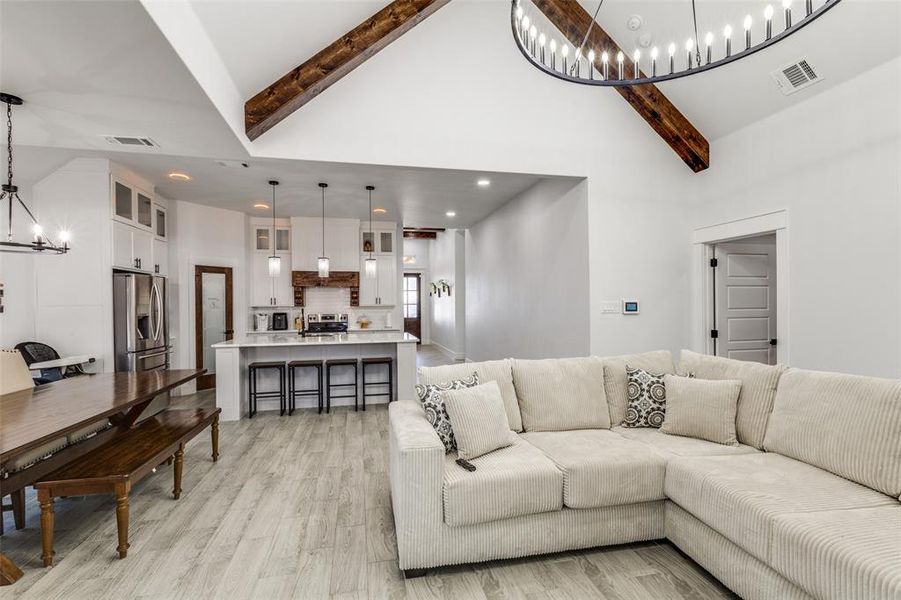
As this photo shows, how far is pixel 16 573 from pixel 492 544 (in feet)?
7.75

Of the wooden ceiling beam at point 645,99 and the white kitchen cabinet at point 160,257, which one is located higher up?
the wooden ceiling beam at point 645,99

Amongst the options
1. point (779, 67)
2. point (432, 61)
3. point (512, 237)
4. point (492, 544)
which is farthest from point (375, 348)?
point (779, 67)

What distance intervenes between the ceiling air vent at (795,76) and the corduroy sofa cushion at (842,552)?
Answer: 10.6 ft

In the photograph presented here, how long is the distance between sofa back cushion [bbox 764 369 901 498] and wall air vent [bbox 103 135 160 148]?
5113 millimetres

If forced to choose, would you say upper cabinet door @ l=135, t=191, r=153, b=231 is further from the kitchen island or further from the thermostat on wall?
the thermostat on wall

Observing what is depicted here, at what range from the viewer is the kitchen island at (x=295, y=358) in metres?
5.00

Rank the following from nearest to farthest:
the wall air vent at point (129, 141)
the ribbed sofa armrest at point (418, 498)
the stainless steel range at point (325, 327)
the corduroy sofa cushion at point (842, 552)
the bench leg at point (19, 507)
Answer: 1. the corduroy sofa cushion at point (842, 552)
2. the ribbed sofa armrest at point (418, 498)
3. the bench leg at point (19, 507)
4. the wall air vent at point (129, 141)
5. the stainless steel range at point (325, 327)

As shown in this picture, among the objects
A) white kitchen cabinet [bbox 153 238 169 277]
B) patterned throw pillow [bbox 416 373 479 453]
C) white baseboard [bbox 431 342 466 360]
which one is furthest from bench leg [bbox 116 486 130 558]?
white baseboard [bbox 431 342 466 360]

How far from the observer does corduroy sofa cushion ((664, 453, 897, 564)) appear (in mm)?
1834

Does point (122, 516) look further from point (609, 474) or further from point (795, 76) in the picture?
point (795, 76)

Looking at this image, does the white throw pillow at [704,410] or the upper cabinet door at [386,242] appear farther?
the upper cabinet door at [386,242]

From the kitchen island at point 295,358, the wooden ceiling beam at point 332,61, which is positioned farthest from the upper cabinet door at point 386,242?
the wooden ceiling beam at point 332,61

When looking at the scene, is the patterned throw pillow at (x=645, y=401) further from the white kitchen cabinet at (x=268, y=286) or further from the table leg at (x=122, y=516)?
the white kitchen cabinet at (x=268, y=286)

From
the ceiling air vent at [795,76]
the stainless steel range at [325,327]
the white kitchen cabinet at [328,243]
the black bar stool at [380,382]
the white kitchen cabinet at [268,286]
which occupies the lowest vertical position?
the black bar stool at [380,382]
